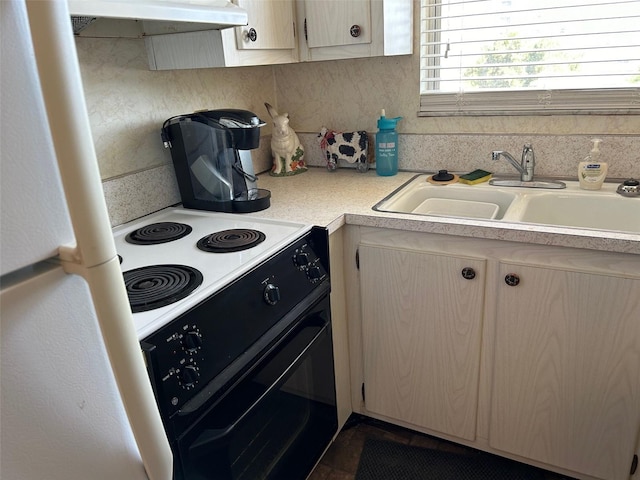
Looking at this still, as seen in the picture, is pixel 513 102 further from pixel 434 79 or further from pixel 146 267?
pixel 146 267

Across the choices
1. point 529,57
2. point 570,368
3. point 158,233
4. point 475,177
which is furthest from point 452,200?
point 158,233

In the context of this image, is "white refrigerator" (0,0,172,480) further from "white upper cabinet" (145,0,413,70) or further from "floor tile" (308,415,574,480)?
"floor tile" (308,415,574,480)

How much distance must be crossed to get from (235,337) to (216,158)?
68 cm

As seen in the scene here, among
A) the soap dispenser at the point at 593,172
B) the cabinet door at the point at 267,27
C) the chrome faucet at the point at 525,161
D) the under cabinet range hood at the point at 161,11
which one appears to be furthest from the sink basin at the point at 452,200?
the under cabinet range hood at the point at 161,11

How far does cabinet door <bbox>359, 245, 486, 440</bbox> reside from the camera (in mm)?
1492

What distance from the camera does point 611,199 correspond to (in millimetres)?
1570

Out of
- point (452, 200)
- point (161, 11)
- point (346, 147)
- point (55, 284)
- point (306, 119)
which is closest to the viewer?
point (55, 284)

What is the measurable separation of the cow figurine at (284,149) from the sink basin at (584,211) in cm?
93

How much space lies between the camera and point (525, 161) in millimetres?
1745

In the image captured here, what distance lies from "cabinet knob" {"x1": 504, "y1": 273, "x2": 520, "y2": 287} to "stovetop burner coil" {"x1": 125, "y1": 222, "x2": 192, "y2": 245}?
93cm

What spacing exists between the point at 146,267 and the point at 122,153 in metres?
0.53

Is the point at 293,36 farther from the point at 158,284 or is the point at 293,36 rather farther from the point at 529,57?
the point at 158,284

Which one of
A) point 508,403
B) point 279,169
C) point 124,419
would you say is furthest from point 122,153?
point 508,403

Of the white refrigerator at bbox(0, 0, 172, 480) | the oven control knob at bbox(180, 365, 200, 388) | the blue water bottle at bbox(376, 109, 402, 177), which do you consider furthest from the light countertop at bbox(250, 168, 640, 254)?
the white refrigerator at bbox(0, 0, 172, 480)
